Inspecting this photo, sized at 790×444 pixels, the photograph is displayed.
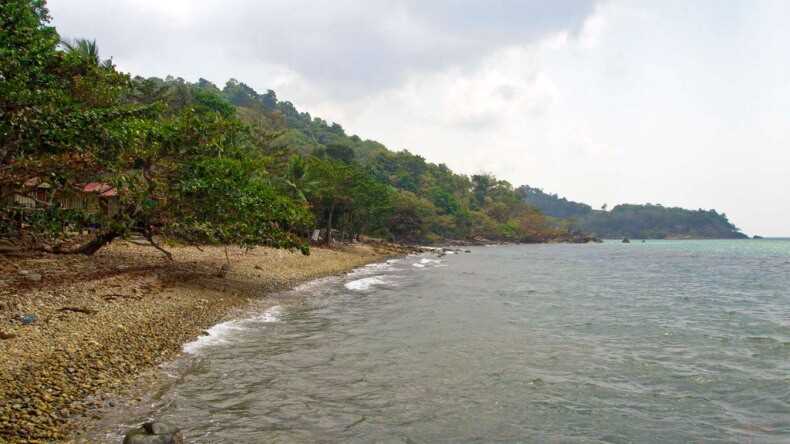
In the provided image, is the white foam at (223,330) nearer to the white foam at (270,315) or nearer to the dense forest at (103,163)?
the white foam at (270,315)

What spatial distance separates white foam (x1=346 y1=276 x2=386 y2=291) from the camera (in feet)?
88.8

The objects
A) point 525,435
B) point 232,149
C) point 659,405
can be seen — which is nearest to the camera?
point 525,435

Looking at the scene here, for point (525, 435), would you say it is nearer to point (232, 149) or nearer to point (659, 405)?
point (659, 405)

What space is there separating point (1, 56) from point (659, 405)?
1674 cm

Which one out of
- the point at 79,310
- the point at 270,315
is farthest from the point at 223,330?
the point at 79,310

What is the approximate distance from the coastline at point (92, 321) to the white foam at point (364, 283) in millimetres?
3963

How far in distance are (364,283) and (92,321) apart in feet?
59.7

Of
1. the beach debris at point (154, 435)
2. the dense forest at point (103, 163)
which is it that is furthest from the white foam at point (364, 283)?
the beach debris at point (154, 435)

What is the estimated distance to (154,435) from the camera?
6.66 metres

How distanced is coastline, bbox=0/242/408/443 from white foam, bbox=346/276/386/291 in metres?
3.96

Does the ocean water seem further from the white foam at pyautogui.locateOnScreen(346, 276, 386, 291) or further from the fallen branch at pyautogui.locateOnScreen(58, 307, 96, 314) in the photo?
the white foam at pyautogui.locateOnScreen(346, 276, 386, 291)

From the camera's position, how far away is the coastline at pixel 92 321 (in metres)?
7.78

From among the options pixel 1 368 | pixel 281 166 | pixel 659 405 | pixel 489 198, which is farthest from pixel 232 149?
pixel 489 198

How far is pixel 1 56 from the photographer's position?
39.7ft
